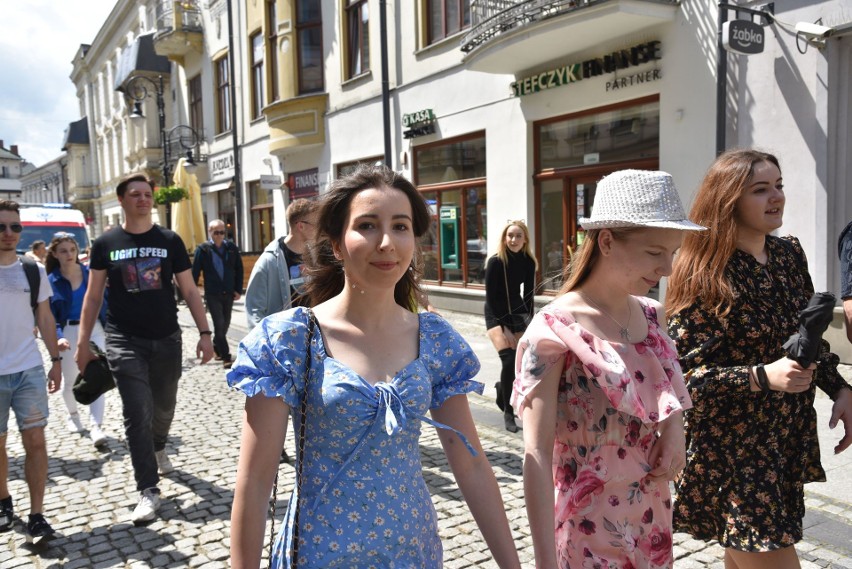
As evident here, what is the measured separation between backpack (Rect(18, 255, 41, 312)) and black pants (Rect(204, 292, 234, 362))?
5132mm

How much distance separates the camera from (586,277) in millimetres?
2088

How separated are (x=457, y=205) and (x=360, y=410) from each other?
40.3 ft

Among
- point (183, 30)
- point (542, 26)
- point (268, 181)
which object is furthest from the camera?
point (183, 30)

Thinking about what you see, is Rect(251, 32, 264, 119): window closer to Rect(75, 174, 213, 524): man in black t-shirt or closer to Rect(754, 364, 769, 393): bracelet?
Rect(75, 174, 213, 524): man in black t-shirt

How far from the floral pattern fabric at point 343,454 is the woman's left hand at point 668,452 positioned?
2.10 feet

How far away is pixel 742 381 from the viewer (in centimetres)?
226

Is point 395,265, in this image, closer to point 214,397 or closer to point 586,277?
point 586,277

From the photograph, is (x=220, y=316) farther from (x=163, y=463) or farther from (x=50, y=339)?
(x=50, y=339)

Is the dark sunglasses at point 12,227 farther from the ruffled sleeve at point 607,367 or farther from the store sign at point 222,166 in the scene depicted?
the store sign at point 222,166

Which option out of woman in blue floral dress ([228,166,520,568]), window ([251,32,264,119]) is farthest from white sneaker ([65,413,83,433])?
window ([251,32,264,119])

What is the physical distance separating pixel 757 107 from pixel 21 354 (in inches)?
310

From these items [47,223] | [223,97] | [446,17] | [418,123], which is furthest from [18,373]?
[223,97]

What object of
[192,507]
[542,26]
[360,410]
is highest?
[542,26]

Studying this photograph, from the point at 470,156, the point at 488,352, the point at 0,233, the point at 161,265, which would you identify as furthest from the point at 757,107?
the point at 0,233
